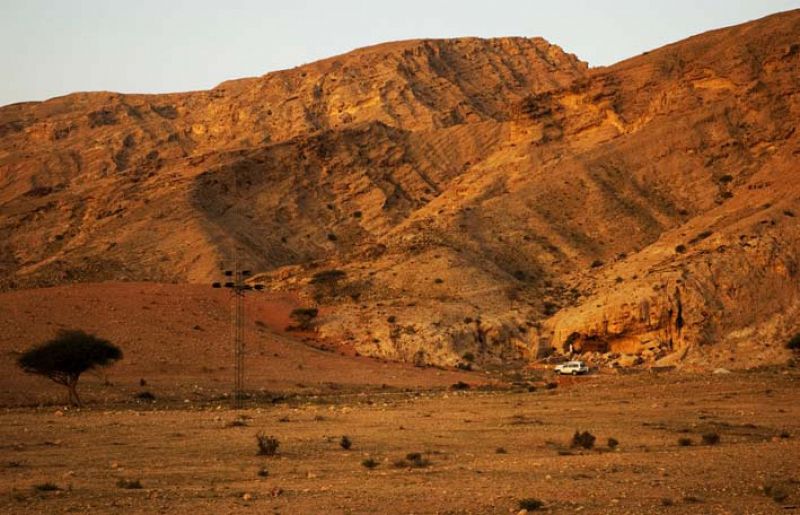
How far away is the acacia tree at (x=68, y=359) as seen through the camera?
39.9 m

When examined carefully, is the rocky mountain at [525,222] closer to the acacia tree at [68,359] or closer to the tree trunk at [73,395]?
the acacia tree at [68,359]

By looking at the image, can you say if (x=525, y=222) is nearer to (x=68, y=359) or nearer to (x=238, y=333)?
(x=238, y=333)

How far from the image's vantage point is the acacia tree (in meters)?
39.9

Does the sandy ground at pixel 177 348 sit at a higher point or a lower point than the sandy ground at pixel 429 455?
higher

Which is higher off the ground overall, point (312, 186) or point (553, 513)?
point (312, 186)

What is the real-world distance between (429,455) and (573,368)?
25699 millimetres

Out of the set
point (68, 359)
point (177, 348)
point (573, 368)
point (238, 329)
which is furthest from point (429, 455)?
point (238, 329)

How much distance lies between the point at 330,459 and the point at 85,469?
15.4 feet

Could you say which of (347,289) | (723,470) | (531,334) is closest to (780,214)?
(531,334)

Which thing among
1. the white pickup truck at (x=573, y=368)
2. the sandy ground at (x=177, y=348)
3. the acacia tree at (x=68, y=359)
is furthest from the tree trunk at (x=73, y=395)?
the white pickup truck at (x=573, y=368)

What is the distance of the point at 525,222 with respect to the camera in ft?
222

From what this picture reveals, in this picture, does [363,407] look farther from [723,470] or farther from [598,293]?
[598,293]

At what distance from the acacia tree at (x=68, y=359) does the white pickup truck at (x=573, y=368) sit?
18559 millimetres

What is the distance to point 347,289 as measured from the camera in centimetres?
6197
